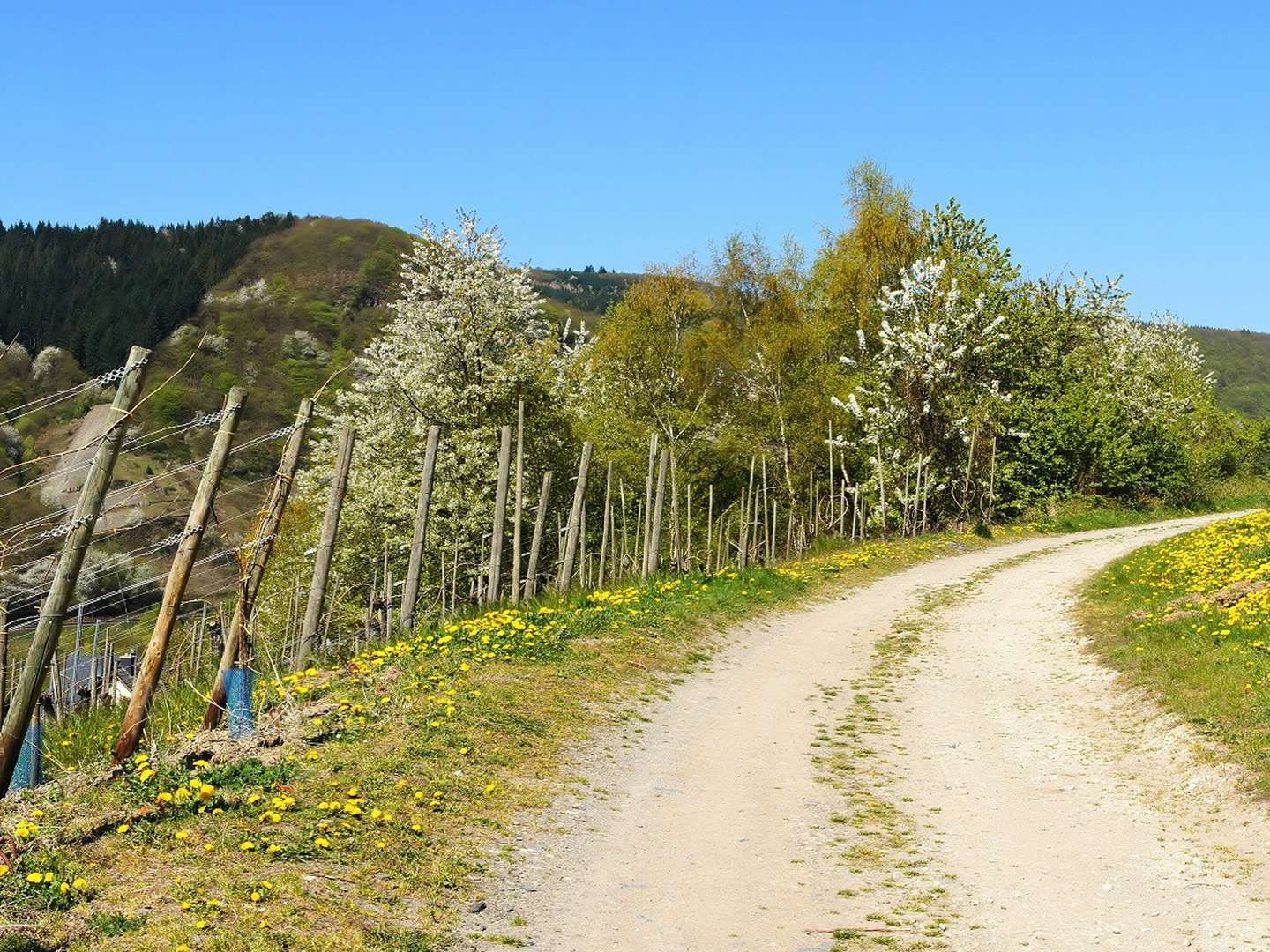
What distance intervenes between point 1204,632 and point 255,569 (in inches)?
475

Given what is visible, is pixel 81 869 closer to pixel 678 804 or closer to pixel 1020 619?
pixel 678 804

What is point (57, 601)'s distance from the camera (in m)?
7.45

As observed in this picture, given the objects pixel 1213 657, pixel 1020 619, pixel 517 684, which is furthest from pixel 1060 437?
pixel 517 684

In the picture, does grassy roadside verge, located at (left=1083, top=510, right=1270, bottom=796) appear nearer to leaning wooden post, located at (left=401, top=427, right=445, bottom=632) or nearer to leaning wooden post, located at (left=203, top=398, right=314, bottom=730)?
leaning wooden post, located at (left=203, top=398, right=314, bottom=730)

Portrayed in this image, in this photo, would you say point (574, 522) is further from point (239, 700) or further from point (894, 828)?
point (894, 828)

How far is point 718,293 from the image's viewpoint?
52844mm

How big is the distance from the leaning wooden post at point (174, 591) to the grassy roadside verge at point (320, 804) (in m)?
0.27

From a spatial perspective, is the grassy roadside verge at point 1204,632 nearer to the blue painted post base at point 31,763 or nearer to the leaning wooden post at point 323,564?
the leaning wooden post at point 323,564

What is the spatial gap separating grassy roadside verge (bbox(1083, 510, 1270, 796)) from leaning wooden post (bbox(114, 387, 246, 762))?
933 centimetres

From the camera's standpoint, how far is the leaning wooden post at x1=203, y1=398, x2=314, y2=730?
10172 mm

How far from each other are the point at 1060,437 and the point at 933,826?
3501 cm

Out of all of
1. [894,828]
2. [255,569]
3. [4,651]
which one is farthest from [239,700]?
[894,828]

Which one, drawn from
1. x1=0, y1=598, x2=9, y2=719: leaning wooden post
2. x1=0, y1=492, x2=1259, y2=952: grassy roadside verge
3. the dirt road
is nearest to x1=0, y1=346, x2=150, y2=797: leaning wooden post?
x1=0, y1=492, x2=1259, y2=952: grassy roadside verge

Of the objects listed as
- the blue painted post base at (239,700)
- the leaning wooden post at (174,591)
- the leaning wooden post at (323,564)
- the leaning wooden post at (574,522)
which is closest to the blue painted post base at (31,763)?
the leaning wooden post at (174,591)
